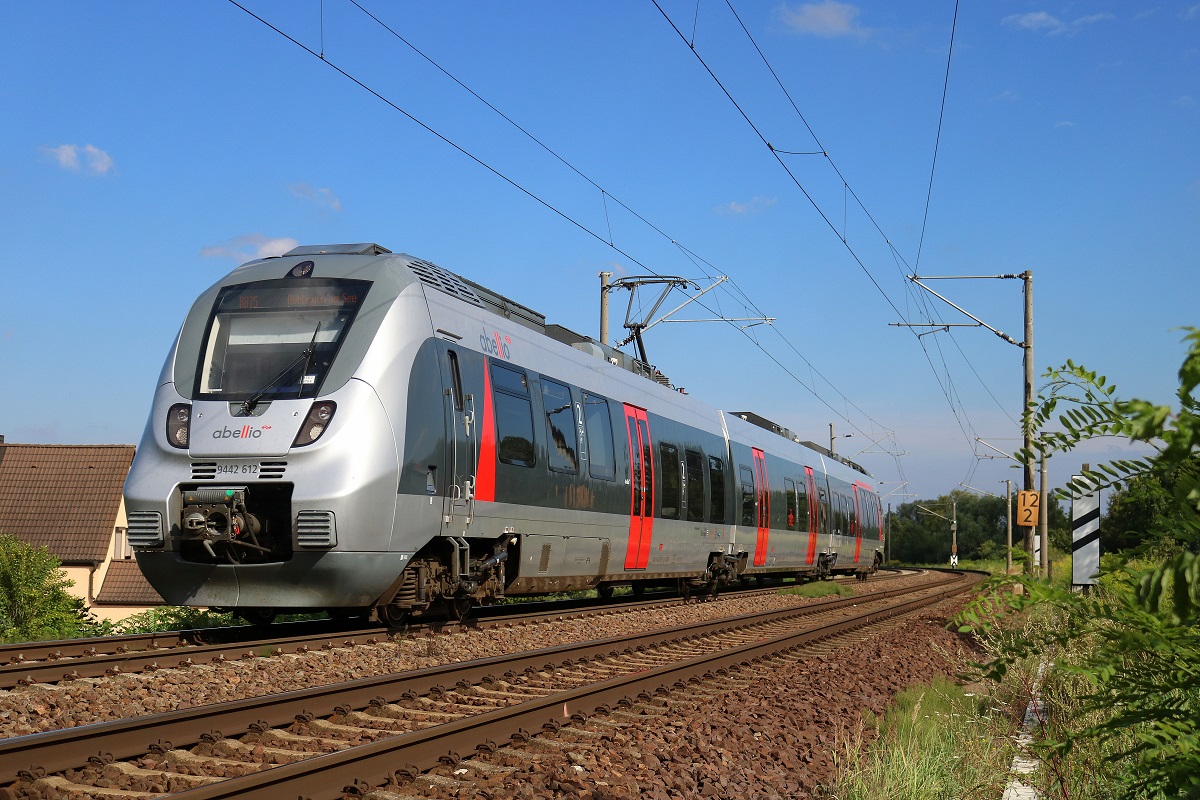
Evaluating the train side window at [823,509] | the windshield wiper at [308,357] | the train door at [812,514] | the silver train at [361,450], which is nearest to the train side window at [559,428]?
the silver train at [361,450]

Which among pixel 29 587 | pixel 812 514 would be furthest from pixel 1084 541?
pixel 29 587

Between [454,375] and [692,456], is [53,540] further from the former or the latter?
[454,375]

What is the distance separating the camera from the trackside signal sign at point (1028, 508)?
21.9 metres

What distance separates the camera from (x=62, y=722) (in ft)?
21.2

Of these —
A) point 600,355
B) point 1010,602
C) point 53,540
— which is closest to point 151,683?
point 1010,602

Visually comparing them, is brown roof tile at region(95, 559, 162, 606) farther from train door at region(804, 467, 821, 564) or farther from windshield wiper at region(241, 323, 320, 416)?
windshield wiper at region(241, 323, 320, 416)

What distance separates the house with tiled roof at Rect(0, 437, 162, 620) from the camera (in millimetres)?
45281

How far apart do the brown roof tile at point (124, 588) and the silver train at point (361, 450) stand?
113 feet

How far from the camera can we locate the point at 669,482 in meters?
17.8

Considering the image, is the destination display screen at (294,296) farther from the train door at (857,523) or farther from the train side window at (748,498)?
the train door at (857,523)

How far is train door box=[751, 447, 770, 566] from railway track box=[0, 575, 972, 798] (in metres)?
13.3

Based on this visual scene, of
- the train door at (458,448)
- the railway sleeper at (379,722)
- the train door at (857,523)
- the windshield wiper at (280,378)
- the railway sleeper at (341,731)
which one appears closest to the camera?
the railway sleeper at (341,731)

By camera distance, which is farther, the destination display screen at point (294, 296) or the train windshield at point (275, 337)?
the destination display screen at point (294, 296)

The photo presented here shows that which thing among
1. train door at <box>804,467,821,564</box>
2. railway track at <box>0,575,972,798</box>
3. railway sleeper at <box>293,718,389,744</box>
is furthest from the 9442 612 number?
train door at <box>804,467,821,564</box>
